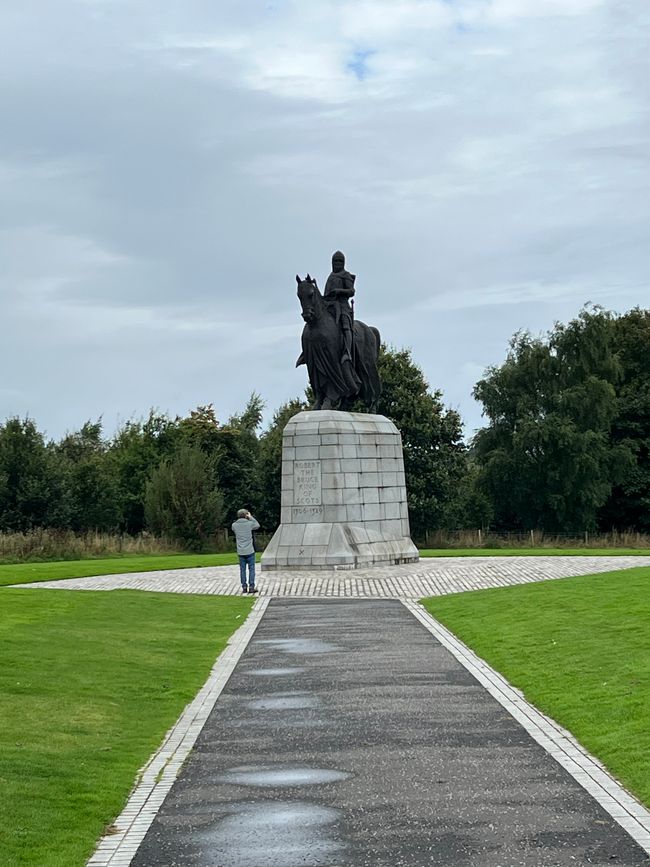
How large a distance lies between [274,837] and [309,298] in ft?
90.6

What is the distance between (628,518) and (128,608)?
50.2 meters

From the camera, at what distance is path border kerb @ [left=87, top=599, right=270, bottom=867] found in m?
7.82

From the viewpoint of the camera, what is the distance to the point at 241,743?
36.4ft

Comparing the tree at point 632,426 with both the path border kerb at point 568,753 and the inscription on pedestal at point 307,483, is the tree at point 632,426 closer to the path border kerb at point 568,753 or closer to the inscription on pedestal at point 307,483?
the inscription on pedestal at point 307,483

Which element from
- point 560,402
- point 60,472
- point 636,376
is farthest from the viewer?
point 636,376

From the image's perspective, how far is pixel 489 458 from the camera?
68.5m

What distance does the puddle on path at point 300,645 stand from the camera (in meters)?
17.6

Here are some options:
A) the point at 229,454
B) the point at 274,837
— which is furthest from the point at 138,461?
the point at 274,837

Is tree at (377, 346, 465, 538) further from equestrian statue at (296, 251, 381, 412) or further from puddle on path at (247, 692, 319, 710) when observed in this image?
puddle on path at (247, 692, 319, 710)

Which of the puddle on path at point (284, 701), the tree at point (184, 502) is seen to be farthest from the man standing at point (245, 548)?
the tree at point (184, 502)

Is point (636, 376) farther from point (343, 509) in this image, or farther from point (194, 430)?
point (343, 509)

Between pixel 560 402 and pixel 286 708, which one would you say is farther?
pixel 560 402

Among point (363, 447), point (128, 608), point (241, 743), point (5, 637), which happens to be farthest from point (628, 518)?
point (241, 743)

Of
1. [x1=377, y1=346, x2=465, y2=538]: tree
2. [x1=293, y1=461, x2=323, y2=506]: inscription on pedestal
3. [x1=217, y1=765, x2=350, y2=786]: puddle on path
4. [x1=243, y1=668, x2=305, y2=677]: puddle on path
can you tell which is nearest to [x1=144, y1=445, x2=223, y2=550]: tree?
[x1=377, y1=346, x2=465, y2=538]: tree
